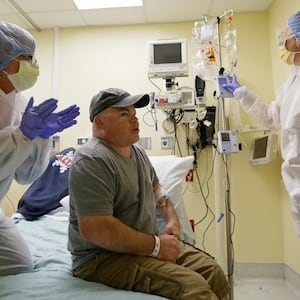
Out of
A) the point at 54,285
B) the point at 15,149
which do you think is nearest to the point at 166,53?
the point at 15,149

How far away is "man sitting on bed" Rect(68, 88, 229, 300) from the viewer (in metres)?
1.04

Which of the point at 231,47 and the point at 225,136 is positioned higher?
the point at 231,47

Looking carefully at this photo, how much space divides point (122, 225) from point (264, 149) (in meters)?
1.74

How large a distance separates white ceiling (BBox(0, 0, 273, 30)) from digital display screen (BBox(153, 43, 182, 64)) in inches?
19.0

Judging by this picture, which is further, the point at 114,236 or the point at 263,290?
the point at 263,290

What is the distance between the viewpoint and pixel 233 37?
2344 millimetres

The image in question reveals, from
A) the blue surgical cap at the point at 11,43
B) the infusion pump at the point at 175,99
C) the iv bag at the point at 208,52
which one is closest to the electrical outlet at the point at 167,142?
the infusion pump at the point at 175,99

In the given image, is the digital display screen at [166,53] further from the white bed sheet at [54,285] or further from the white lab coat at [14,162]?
the white bed sheet at [54,285]

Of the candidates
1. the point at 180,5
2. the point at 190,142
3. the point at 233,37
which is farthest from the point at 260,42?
the point at 190,142

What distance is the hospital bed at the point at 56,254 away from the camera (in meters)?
0.96

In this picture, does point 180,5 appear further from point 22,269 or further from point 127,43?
point 22,269

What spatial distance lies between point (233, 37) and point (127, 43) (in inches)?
43.5

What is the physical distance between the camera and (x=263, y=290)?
2314mm

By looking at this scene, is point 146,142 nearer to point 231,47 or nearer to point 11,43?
point 231,47
